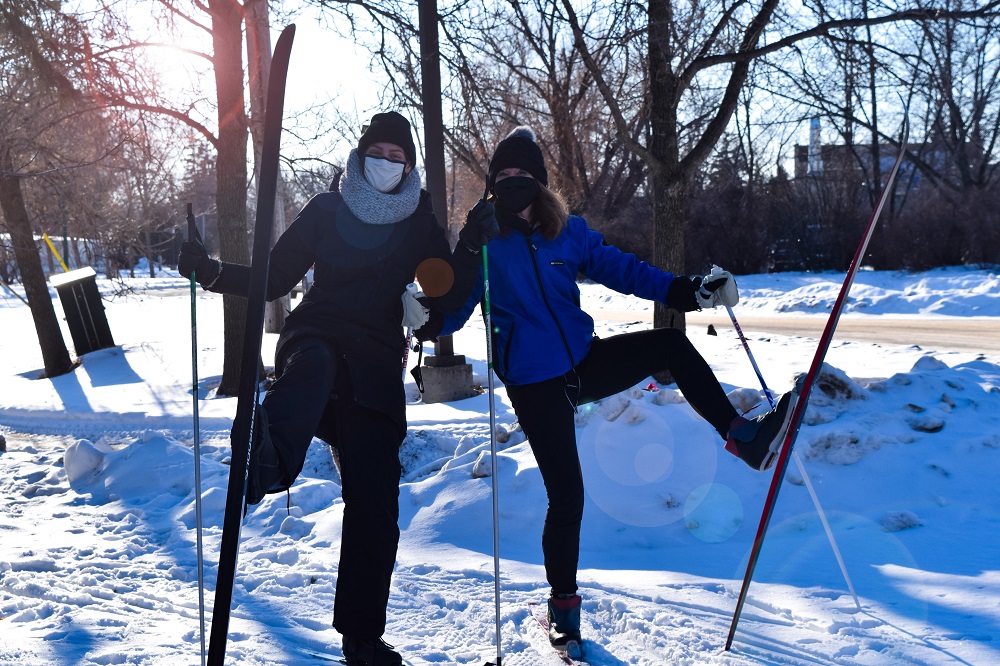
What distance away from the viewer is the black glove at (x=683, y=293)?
3.25 m

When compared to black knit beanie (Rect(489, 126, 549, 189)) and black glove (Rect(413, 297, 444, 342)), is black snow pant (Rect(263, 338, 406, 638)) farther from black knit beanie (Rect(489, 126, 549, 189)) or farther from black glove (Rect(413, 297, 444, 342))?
black knit beanie (Rect(489, 126, 549, 189))

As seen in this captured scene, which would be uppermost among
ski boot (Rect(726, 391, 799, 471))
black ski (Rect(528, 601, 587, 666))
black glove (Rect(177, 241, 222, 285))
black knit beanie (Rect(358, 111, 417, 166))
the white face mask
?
black knit beanie (Rect(358, 111, 417, 166))

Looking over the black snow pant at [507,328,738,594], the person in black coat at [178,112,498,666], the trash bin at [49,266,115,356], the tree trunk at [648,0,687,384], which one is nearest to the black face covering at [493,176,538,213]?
the person in black coat at [178,112,498,666]

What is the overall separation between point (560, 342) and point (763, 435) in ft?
2.71

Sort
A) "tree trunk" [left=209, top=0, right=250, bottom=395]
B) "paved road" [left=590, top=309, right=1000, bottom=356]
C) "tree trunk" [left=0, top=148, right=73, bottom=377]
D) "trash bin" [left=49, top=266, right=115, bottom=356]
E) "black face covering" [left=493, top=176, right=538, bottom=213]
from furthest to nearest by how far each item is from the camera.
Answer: "trash bin" [left=49, top=266, right=115, bottom=356], "tree trunk" [left=0, top=148, right=73, bottom=377], "paved road" [left=590, top=309, right=1000, bottom=356], "tree trunk" [left=209, top=0, right=250, bottom=395], "black face covering" [left=493, top=176, right=538, bottom=213]

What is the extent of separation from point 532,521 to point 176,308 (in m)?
24.7

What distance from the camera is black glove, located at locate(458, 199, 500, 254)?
9.87ft

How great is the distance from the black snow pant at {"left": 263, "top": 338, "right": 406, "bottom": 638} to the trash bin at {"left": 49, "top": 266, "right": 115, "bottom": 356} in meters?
14.1

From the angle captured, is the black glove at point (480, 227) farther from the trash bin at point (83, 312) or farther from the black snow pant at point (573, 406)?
the trash bin at point (83, 312)

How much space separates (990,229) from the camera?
19562mm

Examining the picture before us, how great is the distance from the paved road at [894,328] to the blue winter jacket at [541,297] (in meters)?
7.96

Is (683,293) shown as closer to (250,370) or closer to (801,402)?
(801,402)

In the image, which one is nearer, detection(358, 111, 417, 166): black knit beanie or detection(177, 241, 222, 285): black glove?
detection(177, 241, 222, 285): black glove

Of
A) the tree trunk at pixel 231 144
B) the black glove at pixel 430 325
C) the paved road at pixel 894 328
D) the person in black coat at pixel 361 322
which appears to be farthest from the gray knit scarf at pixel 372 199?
the paved road at pixel 894 328
